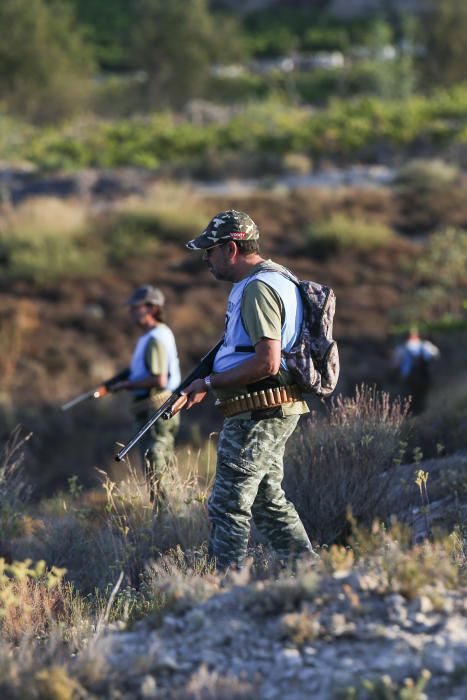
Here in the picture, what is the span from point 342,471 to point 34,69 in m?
42.4

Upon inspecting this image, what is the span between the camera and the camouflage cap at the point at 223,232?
522 cm

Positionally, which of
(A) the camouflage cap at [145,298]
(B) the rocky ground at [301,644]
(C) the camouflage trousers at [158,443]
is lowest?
(B) the rocky ground at [301,644]

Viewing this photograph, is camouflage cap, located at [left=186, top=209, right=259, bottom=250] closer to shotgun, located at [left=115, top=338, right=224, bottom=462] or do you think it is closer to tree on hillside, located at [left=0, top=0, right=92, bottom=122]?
shotgun, located at [left=115, top=338, right=224, bottom=462]

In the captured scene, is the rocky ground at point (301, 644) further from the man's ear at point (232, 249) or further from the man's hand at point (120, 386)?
the man's hand at point (120, 386)

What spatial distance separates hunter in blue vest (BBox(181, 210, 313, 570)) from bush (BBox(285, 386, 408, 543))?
130cm

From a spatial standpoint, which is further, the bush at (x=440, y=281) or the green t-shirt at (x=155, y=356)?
the bush at (x=440, y=281)

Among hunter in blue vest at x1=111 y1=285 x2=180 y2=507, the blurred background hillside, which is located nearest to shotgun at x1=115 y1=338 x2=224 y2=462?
hunter in blue vest at x1=111 y1=285 x2=180 y2=507

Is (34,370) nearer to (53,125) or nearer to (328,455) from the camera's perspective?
(328,455)

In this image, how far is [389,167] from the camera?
100 feet

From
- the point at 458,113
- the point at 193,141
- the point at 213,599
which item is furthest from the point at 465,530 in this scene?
the point at 458,113

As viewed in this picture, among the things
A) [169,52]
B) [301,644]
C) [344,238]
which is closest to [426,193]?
[344,238]

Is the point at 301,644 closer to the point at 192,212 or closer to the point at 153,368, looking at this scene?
the point at 153,368

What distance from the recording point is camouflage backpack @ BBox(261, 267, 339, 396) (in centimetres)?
521

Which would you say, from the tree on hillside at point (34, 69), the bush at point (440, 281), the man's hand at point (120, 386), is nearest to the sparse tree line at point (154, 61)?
the tree on hillside at point (34, 69)
